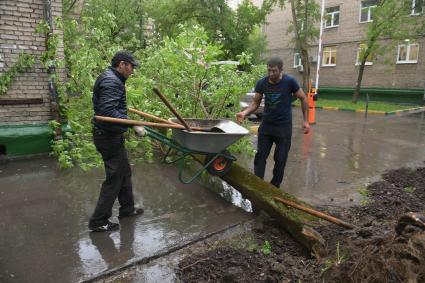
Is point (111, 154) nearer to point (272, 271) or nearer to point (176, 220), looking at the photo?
point (176, 220)

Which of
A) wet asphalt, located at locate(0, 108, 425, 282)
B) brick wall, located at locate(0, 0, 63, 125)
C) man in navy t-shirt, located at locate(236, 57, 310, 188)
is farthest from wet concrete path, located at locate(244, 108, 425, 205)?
brick wall, located at locate(0, 0, 63, 125)

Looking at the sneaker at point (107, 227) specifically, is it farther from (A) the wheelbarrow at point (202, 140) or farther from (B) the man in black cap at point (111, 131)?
(A) the wheelbarrow at point (202, 140)

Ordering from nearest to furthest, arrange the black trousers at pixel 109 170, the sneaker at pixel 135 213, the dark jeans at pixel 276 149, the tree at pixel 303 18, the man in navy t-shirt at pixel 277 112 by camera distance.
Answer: the black trousers at pixel 109 170 → the sneaker at pixel 135 213 → the man in navy t-shirt at pixel 277 112 → the dark jeans at pixel 276 149 → the tree at pixel 303 18

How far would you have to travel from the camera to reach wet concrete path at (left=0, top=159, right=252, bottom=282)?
2980mm

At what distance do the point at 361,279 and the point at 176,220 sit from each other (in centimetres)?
207

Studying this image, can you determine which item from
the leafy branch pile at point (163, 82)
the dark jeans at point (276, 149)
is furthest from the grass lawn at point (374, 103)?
the dark jeans at point (276, 149)

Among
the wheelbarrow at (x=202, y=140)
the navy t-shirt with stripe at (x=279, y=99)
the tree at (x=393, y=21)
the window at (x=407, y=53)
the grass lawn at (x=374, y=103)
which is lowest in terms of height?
the grass lawn at (x=374, y=103)

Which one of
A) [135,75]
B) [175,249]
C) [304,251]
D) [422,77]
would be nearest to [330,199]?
[304,251]

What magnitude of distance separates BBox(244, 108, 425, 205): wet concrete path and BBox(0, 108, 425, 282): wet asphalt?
0.02 meters

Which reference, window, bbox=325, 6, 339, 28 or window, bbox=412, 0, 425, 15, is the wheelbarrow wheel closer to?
window, bbox=412, 0, 425, 15

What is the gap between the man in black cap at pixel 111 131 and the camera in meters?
3.28

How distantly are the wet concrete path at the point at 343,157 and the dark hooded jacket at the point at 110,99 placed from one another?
266 cm

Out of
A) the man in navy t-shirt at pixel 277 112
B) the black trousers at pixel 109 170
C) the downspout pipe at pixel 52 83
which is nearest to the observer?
the black trousers at pixel 109 170

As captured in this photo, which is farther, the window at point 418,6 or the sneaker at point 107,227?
the window at point 418,6
